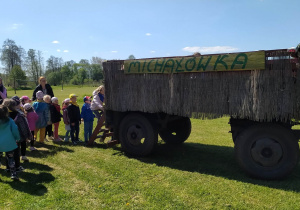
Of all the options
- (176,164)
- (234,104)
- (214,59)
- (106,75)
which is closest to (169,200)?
(176,164)

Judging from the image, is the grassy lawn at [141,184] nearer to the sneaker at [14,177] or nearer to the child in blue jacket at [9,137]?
the sneaker at [14,177]

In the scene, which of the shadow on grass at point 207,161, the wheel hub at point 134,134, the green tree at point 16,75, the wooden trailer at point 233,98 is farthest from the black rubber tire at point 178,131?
the green tree at point 16,75

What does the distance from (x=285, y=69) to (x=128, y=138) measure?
3.79 metres

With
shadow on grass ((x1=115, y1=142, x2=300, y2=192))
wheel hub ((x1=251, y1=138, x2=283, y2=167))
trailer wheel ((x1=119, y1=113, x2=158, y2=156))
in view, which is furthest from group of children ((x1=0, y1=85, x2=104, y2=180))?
wheel hub ((x1=251, y1=138, x2=283, y2=167))

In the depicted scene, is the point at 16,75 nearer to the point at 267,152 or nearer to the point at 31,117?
the point at 31,117

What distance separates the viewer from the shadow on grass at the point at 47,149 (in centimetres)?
638

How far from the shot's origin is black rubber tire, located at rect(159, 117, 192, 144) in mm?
7252

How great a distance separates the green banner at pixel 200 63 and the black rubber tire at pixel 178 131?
2.19 meters

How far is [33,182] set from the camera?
15.2 feet

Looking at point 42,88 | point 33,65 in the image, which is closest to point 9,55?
point 33,65

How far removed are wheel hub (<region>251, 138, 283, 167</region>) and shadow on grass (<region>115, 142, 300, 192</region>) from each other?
0.37 m

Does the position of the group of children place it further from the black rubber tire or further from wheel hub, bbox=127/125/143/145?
the black rubber tire

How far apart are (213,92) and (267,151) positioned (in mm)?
1497

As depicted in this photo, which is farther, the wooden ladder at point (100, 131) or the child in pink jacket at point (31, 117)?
the wooden ladder at point (100, 131)
